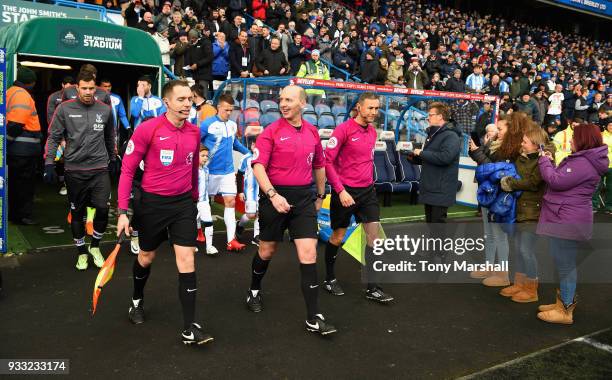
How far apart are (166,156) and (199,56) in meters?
8.92

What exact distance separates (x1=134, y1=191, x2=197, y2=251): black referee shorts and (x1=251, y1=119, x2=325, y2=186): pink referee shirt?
0.67 meters

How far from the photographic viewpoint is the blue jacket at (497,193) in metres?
5.33

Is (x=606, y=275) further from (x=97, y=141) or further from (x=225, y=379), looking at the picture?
(x=97, y=141)

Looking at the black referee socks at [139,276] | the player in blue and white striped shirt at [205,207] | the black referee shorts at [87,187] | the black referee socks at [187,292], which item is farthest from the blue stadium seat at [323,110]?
the black referee socks at [187,292]

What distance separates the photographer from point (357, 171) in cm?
510

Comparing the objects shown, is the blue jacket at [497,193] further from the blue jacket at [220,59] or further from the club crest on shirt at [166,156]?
the blue jacket at [220,59]

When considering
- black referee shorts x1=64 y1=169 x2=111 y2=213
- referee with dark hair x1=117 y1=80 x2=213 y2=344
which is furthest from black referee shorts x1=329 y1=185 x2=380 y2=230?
black referee shorts x1=64 y1=169 x2=111 y2=213

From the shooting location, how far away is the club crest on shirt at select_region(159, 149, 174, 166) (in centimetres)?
396

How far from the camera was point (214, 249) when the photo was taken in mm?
6562

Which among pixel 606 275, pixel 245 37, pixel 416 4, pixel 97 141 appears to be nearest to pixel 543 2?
pixel 416 4

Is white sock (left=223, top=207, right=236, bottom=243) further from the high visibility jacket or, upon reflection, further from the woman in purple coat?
the woman in purple coat

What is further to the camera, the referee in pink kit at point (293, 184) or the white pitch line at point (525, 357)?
the referee in pink kit at point (293, 184)

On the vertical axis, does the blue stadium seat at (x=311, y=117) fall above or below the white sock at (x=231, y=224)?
above

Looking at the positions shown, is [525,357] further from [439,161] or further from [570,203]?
[439,161]
